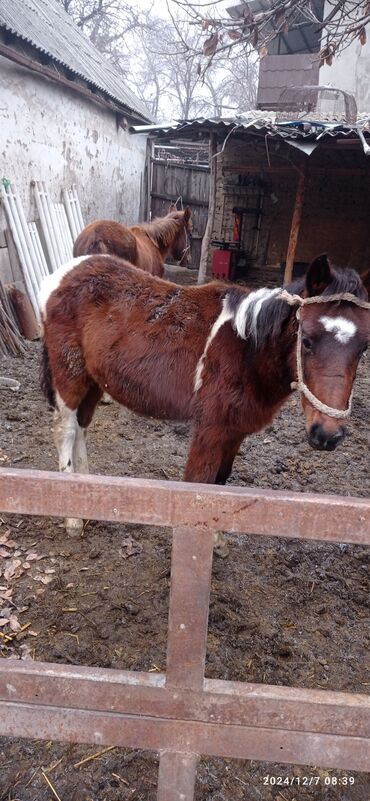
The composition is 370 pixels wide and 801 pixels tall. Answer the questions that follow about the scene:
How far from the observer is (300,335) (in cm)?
236

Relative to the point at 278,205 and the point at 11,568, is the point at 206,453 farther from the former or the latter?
the point at 278,205

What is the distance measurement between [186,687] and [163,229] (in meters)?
7.65

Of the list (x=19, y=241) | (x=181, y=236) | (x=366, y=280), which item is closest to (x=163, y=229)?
(x=181, y=236)

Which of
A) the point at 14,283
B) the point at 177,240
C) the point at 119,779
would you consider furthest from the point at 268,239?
the point at 119,779

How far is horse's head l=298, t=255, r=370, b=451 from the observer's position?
7.23 ft

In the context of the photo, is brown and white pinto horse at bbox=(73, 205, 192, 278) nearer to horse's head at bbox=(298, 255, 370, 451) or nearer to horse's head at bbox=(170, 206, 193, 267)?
horse's head at bbox=(170, 206, 193, 267)

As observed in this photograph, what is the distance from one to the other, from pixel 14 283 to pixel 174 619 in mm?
7082

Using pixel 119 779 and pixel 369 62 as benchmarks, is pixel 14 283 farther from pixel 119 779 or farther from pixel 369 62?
pixel 369 62

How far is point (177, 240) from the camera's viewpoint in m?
8.60

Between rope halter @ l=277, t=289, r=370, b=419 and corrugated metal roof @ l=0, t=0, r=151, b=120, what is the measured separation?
6688mm

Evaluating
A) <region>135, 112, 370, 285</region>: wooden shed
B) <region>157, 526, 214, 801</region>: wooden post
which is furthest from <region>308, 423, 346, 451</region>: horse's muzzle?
<region>135, 112, 370, 285</region>: wooden shed

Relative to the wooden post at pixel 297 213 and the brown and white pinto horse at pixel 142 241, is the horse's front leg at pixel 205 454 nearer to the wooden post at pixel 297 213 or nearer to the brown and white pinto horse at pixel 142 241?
the brown and white pinto horse at pixel 142 241

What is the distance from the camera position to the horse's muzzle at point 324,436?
2.19 metres

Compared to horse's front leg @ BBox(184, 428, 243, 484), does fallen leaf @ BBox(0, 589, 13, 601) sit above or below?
below
